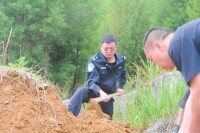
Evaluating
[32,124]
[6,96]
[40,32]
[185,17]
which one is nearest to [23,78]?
[6,96]

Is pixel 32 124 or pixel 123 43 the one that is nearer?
pixel 32 124

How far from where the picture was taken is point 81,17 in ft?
92.8

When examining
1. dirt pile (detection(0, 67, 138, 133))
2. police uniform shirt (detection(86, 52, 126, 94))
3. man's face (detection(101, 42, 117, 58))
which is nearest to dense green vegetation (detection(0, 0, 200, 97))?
police uniform shirt (detection(86, 52, 126, 94))

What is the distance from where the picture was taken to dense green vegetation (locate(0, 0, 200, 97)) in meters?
26.6

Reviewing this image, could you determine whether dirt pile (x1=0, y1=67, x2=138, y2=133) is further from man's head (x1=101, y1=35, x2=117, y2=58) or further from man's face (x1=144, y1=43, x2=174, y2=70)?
man's face (x1=144, y1=43, x2=174, y2=70)

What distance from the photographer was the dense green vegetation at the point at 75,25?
26578 millimetres

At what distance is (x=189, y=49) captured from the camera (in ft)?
9.11

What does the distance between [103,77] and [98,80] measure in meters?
0.12

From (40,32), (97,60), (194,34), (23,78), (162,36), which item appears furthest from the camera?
(40,32)

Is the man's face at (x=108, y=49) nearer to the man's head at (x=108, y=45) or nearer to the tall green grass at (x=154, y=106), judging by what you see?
the man's head at (x=108, y=45)

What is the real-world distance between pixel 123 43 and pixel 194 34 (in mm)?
25489

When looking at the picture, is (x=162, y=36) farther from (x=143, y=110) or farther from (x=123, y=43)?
(x=123, y=43)

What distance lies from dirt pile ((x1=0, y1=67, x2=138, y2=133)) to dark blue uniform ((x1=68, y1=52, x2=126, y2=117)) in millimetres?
781

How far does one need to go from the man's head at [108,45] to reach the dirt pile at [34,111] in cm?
109
